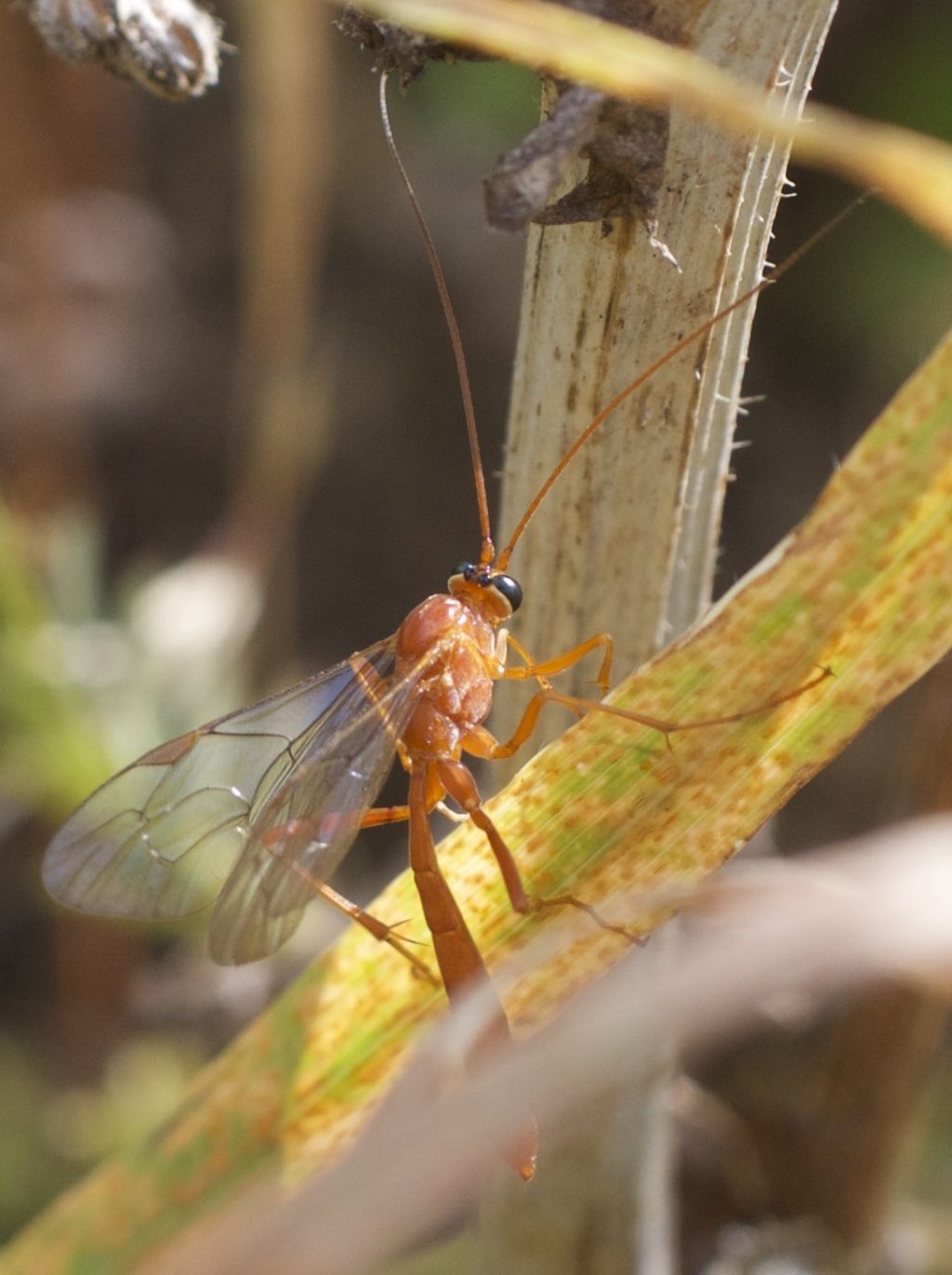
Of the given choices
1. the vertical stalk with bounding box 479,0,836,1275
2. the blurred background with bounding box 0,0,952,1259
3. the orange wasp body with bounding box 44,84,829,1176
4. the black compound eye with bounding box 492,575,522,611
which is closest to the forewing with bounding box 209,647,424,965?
the orange wasp body with bounding box 44,84,829,1176

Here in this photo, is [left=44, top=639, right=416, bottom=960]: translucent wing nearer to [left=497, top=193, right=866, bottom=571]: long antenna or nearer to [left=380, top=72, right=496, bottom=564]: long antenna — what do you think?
[left=380, top=72, right=496, bottom=564]: long antenna

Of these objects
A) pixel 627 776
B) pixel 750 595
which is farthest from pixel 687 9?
pixel 627 776

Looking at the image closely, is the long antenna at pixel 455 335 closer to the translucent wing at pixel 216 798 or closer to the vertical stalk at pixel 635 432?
the vertical stalk at pixel 635 432

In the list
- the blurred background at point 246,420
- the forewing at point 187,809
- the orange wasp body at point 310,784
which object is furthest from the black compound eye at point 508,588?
the blurred background at point 246,420

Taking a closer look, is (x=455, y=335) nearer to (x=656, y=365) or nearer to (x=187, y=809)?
(x=656, y=365)

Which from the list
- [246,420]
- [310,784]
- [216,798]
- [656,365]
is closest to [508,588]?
[310,784]
